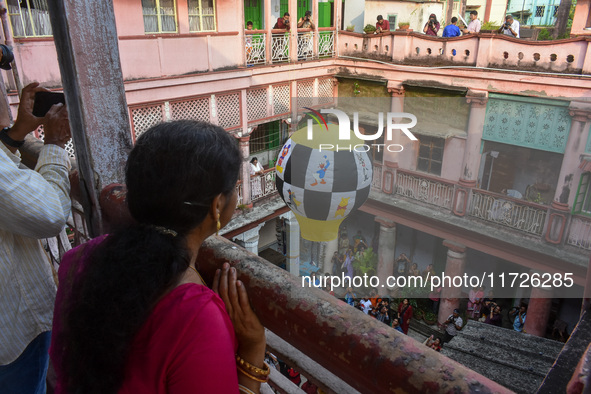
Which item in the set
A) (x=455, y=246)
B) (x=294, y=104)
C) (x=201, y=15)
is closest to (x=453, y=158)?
(x=455, y=246)

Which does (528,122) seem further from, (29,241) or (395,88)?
(29,241)

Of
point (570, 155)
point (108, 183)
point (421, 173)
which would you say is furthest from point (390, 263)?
point (108, 183)

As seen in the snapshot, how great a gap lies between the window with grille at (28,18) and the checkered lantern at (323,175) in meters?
4.13

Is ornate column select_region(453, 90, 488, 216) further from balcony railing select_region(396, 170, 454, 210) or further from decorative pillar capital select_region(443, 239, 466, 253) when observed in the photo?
decorative pillar capital select_region(443, 239, 466, 253)

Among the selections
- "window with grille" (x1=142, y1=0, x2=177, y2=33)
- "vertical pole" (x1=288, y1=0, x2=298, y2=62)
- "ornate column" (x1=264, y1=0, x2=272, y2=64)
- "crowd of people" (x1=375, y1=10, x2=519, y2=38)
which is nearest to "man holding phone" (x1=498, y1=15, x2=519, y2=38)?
"crowd of people" (x1=375, y1=10, x2=519, y2=38)

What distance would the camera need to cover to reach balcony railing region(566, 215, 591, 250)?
363 inches

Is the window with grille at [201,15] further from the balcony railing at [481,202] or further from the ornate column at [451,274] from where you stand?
the ornate column at [451,274]

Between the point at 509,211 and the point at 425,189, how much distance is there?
1.97 metres

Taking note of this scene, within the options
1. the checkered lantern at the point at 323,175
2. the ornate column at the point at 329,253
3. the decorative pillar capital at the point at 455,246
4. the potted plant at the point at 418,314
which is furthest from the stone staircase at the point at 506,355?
the ornate column at the point at 329,253

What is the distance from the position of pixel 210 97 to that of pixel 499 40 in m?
6.01

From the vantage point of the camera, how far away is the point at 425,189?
11469mm

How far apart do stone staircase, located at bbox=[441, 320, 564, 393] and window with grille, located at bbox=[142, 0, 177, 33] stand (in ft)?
23.4

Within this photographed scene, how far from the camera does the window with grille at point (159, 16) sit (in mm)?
8422

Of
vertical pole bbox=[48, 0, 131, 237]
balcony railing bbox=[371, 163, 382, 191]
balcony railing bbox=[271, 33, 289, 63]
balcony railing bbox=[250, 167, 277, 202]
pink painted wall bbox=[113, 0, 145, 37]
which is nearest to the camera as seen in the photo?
vertical pole bbox=[48, 0, 131, 237]
